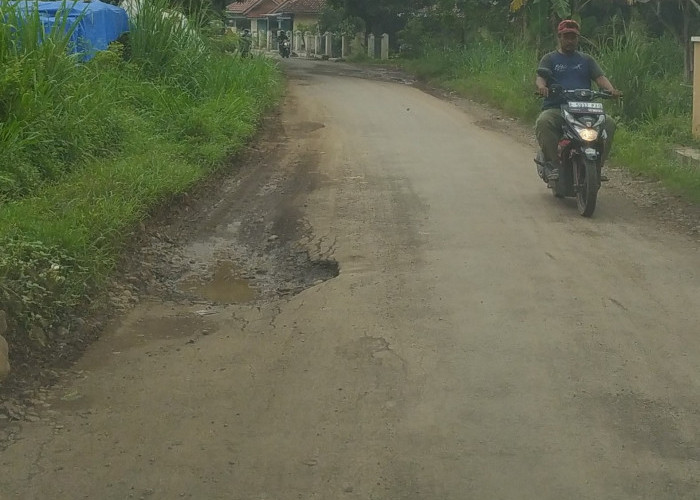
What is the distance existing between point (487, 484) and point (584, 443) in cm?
63

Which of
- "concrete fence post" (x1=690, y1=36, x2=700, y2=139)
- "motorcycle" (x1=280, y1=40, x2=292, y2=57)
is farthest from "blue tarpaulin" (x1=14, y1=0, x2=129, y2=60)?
"motorcycle" (x1=280, y1=40, x2=292, y2=57)

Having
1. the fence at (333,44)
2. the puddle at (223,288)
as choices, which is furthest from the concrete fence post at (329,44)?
the puddle at (223,288)

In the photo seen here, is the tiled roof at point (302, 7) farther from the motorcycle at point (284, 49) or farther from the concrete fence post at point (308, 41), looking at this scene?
the motorcycle at point (284, 49)

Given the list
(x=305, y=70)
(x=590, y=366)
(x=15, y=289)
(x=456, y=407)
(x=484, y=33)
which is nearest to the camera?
(x=456, y=407)

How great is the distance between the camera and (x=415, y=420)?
15.3 ft

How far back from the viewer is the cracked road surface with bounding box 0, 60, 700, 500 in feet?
13.6

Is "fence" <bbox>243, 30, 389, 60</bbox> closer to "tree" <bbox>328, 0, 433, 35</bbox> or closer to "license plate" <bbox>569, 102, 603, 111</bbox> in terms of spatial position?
"tree" <bbox>328, 0, 433, 35</bbox>

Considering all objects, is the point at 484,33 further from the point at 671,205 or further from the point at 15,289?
the point at 15,289

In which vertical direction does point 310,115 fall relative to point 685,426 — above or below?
above

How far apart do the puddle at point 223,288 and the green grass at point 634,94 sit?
505 centimetres

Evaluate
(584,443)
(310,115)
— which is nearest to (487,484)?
(584,443)

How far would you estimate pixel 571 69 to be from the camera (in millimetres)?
9750

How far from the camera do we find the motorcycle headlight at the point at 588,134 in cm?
909

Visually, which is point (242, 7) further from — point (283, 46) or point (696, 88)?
point (696, 88)
